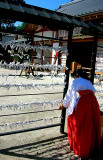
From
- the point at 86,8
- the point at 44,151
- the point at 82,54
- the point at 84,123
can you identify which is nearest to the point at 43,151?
the point at 44,151

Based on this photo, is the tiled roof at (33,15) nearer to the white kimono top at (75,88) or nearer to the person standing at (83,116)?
the person standing at (83,116)

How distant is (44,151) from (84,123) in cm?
82

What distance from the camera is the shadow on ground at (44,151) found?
2.60m

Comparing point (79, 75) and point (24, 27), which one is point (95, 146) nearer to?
point (79, 75)

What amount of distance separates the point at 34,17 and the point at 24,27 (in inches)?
500

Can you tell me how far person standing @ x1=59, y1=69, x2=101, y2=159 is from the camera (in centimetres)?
257

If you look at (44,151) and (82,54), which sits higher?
(82,54)

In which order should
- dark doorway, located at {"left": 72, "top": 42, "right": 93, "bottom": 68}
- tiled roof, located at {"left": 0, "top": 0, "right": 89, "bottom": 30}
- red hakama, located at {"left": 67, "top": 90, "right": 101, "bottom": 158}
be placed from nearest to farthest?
tiled roof, located at {"left": 0, "top": 0, "right": 89, "bottom": 30}, red hakama, located at {"left": 67, "top": 90, "right": 101, "bottom": 158}, dark doorway, located at {"left": 72, "top": 42, "right": 93, "bottom": 68}

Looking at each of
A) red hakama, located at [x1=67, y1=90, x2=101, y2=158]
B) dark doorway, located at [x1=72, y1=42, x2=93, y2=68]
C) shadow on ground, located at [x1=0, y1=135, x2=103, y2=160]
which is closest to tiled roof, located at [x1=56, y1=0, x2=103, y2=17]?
dark doorway, located at [x1=72, y1=42, x2=93, y2=68]

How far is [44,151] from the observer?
2.75m

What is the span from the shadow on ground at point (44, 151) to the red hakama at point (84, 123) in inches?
7.8

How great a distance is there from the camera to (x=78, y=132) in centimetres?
261

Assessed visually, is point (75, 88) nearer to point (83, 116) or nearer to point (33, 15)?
point (83, 116)

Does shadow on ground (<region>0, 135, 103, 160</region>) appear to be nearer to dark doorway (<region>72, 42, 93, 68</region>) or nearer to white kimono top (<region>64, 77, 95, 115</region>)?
white kimono top (<region>64, 77, 95, 115</region>)
